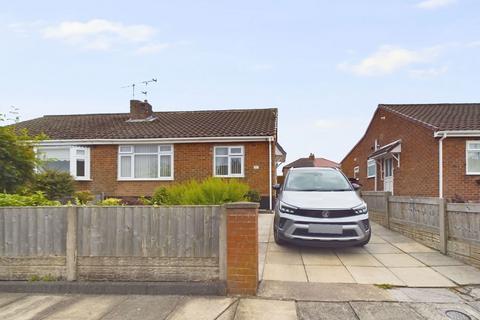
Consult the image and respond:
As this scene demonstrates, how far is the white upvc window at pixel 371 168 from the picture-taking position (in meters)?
22.7

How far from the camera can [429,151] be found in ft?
50.9

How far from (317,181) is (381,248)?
1982mm

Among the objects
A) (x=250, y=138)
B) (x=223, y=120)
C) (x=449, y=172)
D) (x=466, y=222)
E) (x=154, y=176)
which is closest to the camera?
(x=466, y=222)

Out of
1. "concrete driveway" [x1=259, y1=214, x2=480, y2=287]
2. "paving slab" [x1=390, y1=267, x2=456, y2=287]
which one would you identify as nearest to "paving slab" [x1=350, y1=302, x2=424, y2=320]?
"concrete driveway" [x1=259, y1=214, x2=480, y2=287]

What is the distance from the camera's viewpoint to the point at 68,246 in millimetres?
5574

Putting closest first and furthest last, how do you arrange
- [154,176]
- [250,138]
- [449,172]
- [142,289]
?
[142,289], [449,172], [250,138], [154,176]

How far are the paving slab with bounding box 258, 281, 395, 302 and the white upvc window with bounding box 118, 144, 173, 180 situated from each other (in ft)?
39.5

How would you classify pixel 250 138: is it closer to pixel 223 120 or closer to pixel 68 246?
pixel 223 120

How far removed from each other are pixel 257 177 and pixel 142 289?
11101 mm

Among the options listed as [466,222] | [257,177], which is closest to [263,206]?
[257,177]

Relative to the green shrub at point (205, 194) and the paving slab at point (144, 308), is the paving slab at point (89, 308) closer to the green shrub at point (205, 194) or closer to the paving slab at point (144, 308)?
the paving slab at point (144, 308)

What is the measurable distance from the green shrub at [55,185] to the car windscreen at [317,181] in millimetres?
8026

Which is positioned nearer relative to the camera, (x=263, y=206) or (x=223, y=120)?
(x=263, y=206)

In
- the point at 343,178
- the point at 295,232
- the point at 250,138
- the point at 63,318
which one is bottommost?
the point at 63,318
